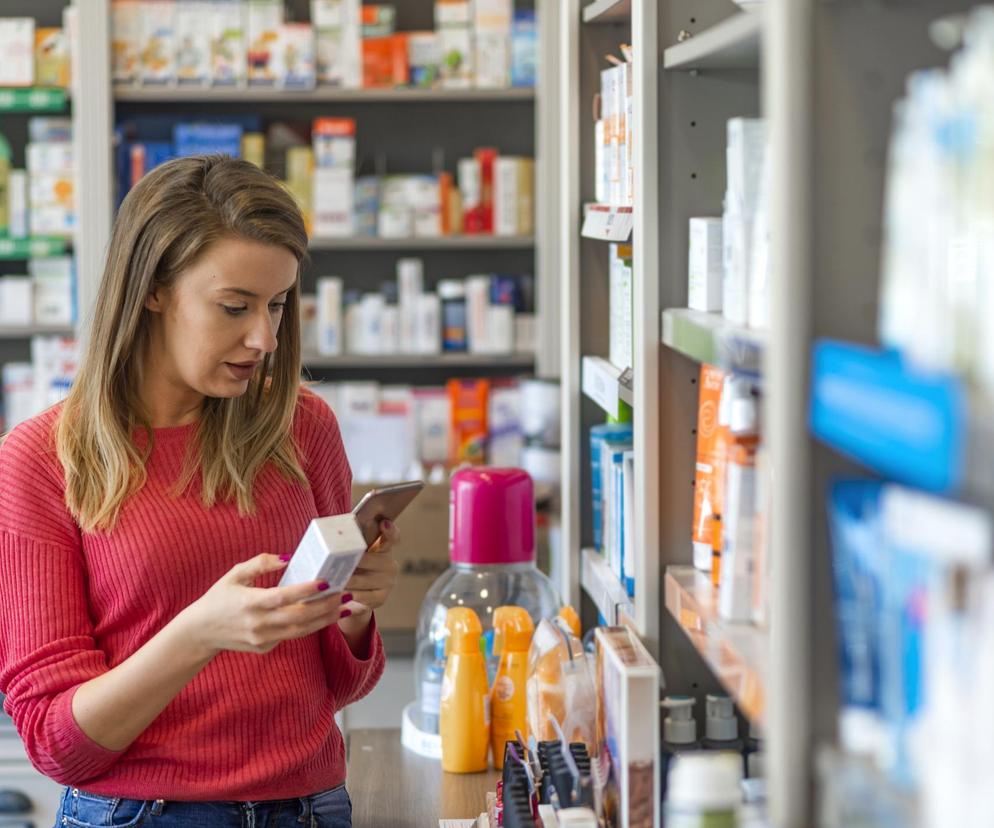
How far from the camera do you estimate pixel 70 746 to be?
1.95m

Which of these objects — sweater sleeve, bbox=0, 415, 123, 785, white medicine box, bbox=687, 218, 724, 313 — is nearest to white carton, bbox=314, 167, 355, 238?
sweater sleeve, bbox=0, 415, 123, 785

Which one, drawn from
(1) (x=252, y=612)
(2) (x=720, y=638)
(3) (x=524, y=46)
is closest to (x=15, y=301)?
(3) (x=524, y=46)

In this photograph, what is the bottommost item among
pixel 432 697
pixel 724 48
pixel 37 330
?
pixel 432 697

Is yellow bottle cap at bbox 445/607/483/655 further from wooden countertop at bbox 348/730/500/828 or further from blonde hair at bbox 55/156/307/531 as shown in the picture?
blonde hair at bbox 55/156/307/531

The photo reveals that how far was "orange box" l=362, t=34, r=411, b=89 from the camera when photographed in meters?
4.85

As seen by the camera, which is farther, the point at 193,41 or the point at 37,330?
the point at 37,330

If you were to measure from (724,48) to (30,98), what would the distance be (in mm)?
3738

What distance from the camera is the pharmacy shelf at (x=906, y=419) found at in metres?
0.90

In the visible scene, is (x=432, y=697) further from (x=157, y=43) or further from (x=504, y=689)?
(x=157, y=43)

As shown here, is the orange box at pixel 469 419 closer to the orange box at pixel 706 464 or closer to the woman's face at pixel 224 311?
the woman's face at pixel 224 311

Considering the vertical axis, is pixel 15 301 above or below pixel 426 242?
below

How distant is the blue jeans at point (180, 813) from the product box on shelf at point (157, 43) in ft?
10.6

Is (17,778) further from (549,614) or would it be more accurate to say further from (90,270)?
(549,614)

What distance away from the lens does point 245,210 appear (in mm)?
2104
